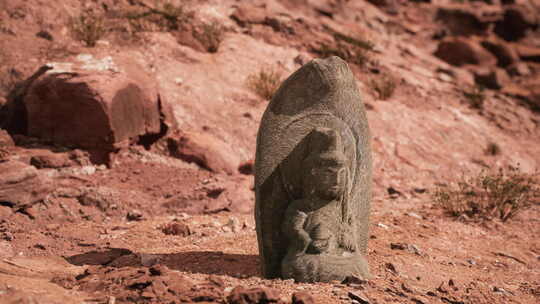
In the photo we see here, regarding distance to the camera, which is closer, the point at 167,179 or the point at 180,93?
the point at 167,179

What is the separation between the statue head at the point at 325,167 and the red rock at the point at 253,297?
88 centimetres

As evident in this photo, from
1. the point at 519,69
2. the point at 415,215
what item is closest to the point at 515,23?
the point at 519,69

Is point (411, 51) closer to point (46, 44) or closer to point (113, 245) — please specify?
point (46, 44)

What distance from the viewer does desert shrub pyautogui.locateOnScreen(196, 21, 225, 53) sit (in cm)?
937

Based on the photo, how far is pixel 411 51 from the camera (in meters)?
13.3

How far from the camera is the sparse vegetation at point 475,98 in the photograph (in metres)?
11.0

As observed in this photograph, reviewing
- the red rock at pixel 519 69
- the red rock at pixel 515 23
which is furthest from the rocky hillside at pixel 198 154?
the red rock at pixel 515 23

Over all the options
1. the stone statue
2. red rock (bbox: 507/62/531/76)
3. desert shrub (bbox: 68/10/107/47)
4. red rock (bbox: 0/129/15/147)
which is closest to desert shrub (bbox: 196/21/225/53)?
desert shrub (bbox: 68/10/107/47)

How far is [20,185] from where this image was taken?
5.25 meters

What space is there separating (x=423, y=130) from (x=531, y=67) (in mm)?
6939

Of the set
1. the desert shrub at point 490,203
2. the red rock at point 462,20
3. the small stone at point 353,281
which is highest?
the red rock at point 462,20

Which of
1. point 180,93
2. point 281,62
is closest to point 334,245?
point 180,93

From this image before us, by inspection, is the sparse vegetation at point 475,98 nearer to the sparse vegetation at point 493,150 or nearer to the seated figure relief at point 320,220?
the sparse vegetation at point 493,150

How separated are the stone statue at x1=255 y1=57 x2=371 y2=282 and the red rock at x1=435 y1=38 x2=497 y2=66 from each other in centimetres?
1085
